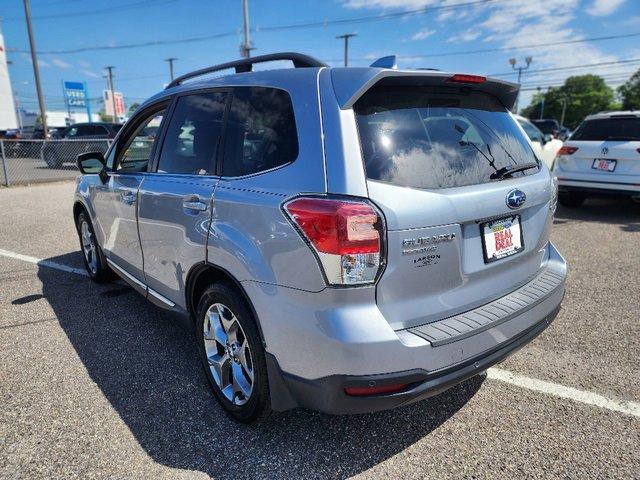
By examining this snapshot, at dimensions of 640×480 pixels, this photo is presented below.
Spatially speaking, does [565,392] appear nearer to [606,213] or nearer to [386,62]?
[386,62]

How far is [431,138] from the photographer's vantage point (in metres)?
2.15

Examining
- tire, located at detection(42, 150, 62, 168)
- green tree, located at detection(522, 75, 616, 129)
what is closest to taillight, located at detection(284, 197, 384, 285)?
tire, located at detection(42, 150, 62, 168)

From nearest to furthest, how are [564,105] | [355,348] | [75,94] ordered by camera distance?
[355,348] < [75,94] < [564,105]

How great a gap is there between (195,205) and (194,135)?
0.57 meters

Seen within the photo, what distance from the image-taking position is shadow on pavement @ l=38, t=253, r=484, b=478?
7.14 feet

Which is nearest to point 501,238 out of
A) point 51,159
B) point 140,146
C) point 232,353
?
point 232,353

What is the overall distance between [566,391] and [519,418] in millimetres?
465

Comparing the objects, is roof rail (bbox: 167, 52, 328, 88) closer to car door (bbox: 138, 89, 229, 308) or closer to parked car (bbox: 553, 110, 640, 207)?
car door (bbox: 138, 89, 229, 308)

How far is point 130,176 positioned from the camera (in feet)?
11.2

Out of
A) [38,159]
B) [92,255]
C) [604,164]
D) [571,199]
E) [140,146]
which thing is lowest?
[571,199]

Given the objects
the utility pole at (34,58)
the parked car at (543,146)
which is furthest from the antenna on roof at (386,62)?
the utility pole at (34,58)

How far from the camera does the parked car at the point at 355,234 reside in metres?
1.83

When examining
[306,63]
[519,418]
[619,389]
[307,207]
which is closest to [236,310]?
[307,207]

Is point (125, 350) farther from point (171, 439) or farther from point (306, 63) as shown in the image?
point (306, 63)
